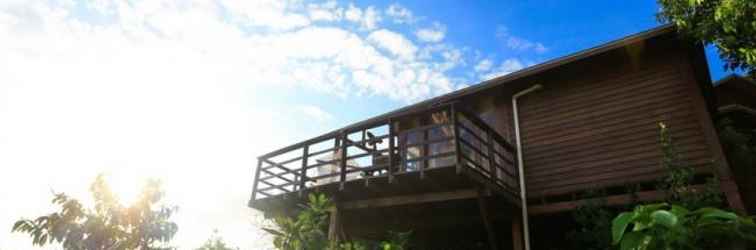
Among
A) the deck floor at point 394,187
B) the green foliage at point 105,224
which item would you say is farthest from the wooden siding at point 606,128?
the green foliage at point 105,224

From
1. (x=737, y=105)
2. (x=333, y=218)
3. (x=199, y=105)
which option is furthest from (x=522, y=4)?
(x=199, y=105)

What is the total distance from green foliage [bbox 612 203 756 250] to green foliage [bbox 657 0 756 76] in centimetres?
693

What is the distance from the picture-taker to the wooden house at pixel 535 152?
25.7ft

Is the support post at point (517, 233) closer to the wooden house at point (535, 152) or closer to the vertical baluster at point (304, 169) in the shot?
the wooden house at point (535, 152)

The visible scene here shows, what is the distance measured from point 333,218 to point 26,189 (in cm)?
1472

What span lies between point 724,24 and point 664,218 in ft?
24.2

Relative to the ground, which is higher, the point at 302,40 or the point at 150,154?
the point at 302,40

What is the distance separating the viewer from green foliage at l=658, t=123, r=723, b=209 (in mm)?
6570

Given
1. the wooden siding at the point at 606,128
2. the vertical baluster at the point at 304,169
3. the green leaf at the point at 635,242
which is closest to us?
the green leaf at the point at 635,242

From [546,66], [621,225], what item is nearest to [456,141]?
[546,66]

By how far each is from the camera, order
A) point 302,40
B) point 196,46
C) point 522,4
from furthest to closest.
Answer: point 522,4 < point 302,40 < point 196,46

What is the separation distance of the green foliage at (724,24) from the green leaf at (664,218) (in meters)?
6.98

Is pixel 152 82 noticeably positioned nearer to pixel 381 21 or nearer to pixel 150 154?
pixel 381 21

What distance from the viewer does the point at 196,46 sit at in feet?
30.5
